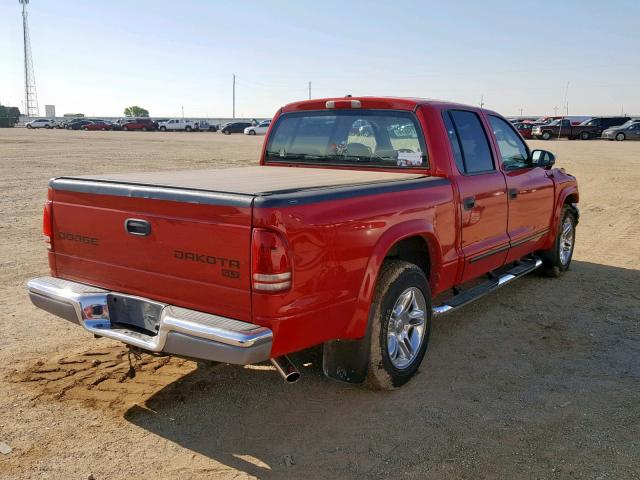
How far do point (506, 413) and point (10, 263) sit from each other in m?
5.86

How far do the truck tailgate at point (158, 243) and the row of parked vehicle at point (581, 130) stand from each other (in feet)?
142

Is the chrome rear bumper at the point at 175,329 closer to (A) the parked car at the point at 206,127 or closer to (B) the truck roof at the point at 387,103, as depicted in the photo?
(B) the truck roof at the point at 387,103

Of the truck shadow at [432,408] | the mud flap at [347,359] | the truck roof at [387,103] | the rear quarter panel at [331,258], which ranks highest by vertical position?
the truck roof at [387,103]

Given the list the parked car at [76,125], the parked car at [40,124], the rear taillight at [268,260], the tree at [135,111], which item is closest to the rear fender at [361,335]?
the rear taillight at [268,260]

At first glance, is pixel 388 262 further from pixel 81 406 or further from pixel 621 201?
pixel 621 201

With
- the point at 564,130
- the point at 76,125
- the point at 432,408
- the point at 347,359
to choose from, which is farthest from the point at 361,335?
the point at 76,125

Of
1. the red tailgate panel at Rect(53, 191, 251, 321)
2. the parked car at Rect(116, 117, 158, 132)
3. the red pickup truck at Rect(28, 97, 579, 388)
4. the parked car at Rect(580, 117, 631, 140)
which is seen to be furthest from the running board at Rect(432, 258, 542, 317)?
the parked car at Rect(116, 117, 158, 132)

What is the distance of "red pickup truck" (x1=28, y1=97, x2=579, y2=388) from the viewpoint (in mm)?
3107

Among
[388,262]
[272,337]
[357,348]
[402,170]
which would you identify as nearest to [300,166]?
[402,170]

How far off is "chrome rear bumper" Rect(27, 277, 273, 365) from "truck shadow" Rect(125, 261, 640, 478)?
622 mm

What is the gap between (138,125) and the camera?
6888cm

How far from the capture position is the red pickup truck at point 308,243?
311cm

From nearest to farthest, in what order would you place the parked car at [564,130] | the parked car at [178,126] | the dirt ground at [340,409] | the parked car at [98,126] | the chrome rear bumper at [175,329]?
1. the chrome rear bumper at [175,329]
2. the dirt ground at [340,409]
3. the parked car at [564,130]
4. the parked car at [98,126]
5. the parked car at [178,126]

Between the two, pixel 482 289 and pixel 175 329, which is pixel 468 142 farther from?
pixel 175 329
